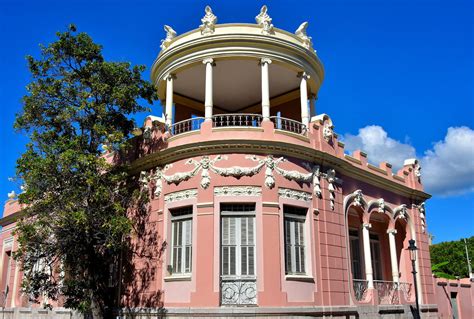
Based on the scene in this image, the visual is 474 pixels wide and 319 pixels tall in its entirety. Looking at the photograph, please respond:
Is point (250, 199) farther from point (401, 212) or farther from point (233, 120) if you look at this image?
point (401, 212)

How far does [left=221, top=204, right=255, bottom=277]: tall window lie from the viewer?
50.6ft

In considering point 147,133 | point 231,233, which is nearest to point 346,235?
point 231,233

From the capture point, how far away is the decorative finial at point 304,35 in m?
20.0

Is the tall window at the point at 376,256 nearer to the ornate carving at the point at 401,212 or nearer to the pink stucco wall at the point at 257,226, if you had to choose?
the ornate carving at the point at 401,212

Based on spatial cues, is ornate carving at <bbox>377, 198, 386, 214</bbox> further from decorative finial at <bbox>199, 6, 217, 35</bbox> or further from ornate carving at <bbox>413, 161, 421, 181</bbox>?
decorative finial at <bbox>199, 6, 217, 35</bbox>

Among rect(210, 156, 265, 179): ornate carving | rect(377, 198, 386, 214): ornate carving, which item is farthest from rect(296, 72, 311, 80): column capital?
rect(377, 198, 386, 214): ornate carving

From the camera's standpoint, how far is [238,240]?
51.6 ft

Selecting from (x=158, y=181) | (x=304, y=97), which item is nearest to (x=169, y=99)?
(x=158, y=181)

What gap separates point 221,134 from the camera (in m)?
16.5

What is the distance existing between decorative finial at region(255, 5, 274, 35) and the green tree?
4976mm

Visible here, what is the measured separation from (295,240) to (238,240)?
2076 millimetres

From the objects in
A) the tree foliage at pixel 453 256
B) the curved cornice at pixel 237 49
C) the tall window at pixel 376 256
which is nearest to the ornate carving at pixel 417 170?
the tall window at pixel 376 256

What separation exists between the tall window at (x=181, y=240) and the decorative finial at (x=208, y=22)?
22.9 ft

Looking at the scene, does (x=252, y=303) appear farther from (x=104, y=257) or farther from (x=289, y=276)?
(x=104, y=257)
